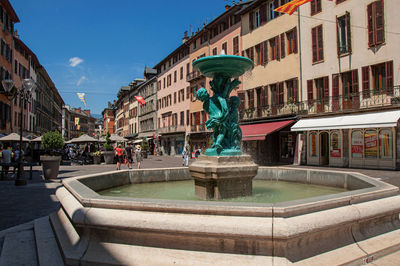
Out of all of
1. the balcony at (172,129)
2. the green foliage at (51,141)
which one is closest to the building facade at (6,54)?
the green foliage at (51,141)

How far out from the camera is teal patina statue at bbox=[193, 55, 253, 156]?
6.45m

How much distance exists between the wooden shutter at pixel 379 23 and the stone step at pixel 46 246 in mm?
19193

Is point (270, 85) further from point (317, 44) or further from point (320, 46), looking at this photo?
point (320, 46)

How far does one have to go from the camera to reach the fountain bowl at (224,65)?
6.42 m

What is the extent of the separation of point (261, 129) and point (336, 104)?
574cm

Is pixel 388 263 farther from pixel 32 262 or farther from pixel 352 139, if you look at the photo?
pixel 352 139

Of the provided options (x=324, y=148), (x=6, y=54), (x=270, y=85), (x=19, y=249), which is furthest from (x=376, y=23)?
(x=6, y=54)

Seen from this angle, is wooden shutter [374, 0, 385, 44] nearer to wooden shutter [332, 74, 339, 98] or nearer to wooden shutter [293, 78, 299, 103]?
wooden shutter [332, 74, 339, 98]

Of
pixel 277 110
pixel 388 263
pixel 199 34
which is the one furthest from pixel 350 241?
pixel 199 34

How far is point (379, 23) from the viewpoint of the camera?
17547mm

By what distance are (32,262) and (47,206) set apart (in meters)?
4.08

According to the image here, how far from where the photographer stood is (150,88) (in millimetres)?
57562

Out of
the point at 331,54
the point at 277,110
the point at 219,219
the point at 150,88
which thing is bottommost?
the point at 219,219

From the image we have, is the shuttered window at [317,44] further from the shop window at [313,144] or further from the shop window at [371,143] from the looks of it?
the shop window at [371,143]
